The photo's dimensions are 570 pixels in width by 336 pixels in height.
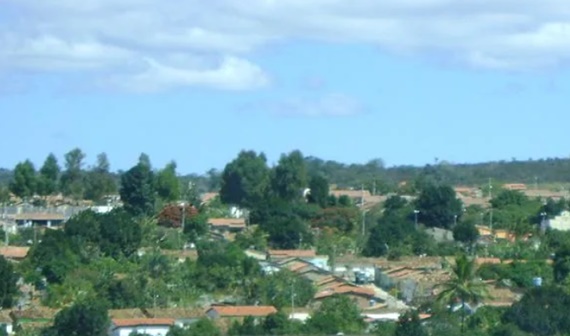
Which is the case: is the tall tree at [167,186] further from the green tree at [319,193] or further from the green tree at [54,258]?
the green tree at [54,258]

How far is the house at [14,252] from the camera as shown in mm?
51500

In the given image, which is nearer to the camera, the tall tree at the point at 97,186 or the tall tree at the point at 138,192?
the tall tree at the point at 138,192

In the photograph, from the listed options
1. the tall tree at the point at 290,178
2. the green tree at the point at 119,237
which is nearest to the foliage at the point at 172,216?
the tall tree at the point at 290,178

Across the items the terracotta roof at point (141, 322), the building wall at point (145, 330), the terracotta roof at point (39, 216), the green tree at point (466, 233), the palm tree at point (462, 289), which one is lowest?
the building wall at point (145, 330)

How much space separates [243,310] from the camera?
40531mm

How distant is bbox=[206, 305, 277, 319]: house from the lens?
39.7m

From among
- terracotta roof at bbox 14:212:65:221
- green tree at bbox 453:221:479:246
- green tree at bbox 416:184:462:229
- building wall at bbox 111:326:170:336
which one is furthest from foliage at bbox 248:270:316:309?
terracotta roof at bbox 14:212:65:221

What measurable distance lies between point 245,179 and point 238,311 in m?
34.8

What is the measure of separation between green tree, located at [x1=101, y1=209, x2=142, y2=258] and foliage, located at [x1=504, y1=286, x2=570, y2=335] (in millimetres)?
16759

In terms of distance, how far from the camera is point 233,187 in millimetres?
77125

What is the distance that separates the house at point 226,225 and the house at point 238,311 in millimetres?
22819

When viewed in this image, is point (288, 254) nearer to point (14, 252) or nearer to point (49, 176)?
point (14, 252)

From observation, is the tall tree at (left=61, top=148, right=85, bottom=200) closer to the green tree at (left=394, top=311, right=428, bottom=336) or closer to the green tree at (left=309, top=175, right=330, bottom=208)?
the green tree at (left=309, top=175, right=330, bottom=208)

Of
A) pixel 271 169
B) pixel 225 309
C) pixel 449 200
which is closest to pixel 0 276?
pixel 225 309
